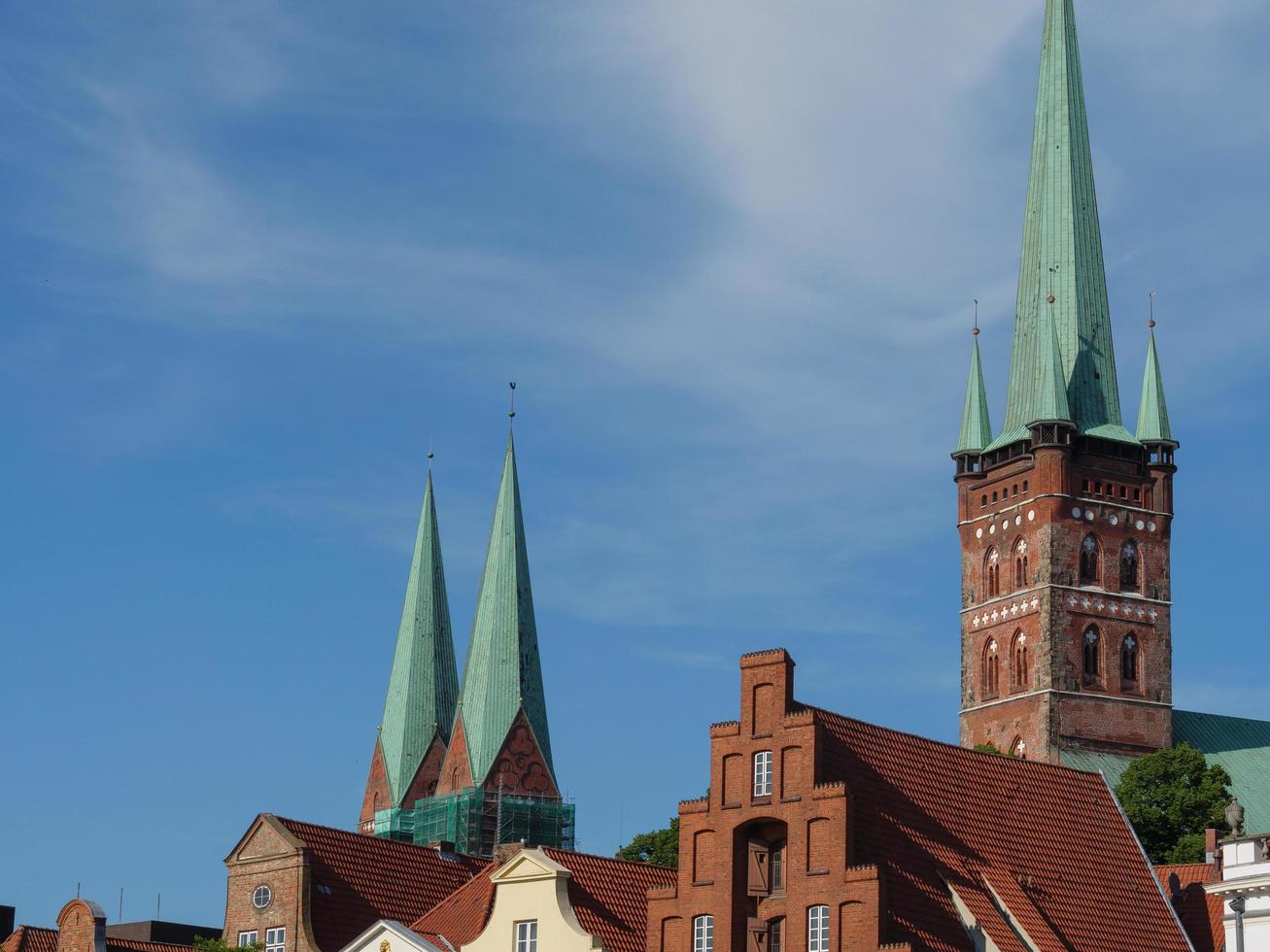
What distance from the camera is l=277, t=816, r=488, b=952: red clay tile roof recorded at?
6462 cm

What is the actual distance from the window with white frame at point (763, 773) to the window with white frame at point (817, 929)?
2.92 metres

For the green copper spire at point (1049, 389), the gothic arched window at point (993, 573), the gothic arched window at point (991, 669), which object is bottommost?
the gothic arched window at point (991, 669)

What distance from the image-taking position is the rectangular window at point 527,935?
5856 cm

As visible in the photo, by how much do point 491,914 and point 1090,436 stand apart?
2991 inches

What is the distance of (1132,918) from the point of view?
60.9m

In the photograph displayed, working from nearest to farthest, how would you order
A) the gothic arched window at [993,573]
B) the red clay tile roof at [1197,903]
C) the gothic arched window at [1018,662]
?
the red clay tile roof at [1197,903] < the gothic arched window at [1018,662] < the gothic arched window at [993,573]

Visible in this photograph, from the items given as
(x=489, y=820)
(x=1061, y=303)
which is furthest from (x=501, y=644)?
(x=1061, y=303)

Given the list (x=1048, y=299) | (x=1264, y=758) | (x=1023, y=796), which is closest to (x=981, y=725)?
(x=1264, y=758)

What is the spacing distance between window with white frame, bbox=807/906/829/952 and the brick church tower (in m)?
70.0

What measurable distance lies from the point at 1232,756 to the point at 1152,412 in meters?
17.1

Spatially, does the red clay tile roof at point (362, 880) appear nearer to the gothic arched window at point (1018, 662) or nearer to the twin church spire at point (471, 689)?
Answer: the twin church spire at point (471, 689)

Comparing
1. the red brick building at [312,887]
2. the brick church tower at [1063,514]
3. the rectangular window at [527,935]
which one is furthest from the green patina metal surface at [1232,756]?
the rectangular window at [527,935]

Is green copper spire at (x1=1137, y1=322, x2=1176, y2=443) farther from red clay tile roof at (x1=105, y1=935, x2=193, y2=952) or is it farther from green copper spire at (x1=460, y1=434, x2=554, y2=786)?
red clay tile roof at (x1=105, y1=935, x2=193, y2=952)

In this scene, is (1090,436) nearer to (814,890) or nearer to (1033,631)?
(1033,631)
